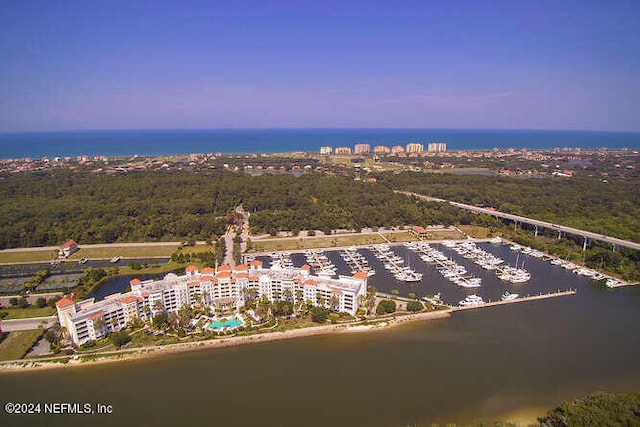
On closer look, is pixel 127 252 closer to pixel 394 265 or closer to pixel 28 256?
pixel 28 256

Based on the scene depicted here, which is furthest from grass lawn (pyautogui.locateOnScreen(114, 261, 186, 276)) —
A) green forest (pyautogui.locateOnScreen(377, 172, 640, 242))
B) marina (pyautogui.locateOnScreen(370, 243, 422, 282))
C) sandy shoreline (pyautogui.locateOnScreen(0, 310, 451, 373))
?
green forest (pyautogui.locateOnScreen(377, 172, 640, 242))

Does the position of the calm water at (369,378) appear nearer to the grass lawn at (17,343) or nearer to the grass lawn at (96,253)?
the grass lawn at (17,343)

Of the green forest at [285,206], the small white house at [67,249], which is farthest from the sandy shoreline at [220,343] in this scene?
the green forest at [285,206]

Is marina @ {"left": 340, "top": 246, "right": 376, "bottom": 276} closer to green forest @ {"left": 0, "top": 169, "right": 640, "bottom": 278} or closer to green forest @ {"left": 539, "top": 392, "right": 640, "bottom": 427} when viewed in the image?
green forest @ {"left": 0, "top": 169, "right": 640, "bottom": 278}

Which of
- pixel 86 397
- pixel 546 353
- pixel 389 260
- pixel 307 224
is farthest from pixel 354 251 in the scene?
pixel 86 397

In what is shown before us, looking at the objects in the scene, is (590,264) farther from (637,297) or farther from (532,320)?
(532,320)
